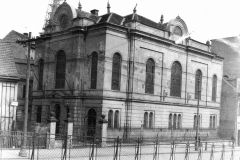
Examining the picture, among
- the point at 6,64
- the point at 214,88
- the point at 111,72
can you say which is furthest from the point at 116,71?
the point at 214,88

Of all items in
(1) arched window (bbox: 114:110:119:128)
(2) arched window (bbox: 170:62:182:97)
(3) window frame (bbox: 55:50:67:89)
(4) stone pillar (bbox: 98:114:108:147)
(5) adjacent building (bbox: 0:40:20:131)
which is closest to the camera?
(5) adjacent building (bbox: 0:40:20:131)

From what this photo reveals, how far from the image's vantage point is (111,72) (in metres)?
29.4

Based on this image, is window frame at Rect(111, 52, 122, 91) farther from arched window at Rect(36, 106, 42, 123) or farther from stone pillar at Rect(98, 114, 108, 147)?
arched window at Rect(36, 106, 42, 123)

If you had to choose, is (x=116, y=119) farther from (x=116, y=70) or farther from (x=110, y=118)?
(x=116, y=70)

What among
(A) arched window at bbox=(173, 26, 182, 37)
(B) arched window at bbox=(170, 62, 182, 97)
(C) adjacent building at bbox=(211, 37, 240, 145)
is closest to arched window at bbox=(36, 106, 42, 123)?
(B) arched window at bbox=(170, 62, 182, 97)

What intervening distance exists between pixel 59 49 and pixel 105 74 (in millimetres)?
7287

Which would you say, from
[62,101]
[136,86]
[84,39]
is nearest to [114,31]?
[84,39]

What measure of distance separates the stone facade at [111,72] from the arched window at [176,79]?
0.18m

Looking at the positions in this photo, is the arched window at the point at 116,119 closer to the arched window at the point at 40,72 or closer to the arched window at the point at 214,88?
the arched window at the point at 40,72

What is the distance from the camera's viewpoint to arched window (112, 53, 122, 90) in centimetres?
2986

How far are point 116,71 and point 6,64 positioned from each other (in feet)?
33.4

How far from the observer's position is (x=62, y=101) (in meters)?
31.7

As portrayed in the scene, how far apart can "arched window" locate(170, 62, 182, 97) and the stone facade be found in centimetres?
18

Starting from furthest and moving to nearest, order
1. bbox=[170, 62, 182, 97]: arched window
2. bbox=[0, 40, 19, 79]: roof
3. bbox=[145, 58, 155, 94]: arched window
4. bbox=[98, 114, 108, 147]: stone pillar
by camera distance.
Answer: bbox=[170, 62, 182, 97]: arched window, bbox=[145, 58, 155, 94]: arched window, bbox=[98, 114, 108, 147]: stone pillar, bbox=[0, 40, 19, 79]: roof
